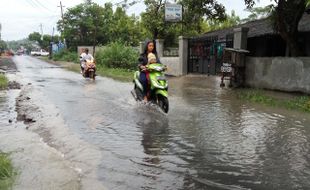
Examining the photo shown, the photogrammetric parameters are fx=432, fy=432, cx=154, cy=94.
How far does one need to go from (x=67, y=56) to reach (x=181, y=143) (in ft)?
151

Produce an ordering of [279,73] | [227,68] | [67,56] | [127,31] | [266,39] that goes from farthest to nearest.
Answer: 1. [67,56]
2. [127,31]
3. [266,39]
4. [227,68]
5. [279,73]

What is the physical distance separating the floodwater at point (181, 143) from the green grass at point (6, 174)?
2.70ft

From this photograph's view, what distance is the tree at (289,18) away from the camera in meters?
14.7

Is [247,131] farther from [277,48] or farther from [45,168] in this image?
[277,48]

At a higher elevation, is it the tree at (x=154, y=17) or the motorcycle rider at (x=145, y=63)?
the tree at (x=154, y=17)

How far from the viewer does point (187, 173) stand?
564 centimetres

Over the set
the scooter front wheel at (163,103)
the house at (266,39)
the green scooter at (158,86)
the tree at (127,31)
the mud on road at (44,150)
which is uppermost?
the tree at (127,31)

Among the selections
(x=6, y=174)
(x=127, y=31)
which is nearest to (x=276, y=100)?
(x=6, y=174)

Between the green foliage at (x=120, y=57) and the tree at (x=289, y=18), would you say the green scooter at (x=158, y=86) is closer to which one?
the tree at (x=289, y=18)

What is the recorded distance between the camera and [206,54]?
22.2 metres

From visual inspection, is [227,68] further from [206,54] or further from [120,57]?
[120,57]

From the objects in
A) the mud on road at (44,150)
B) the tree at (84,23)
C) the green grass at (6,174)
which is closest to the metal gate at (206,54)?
the mud on road at (44,150)

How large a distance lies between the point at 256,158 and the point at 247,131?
210 cm

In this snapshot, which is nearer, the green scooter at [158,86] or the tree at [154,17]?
the green scooter at [158,86]
